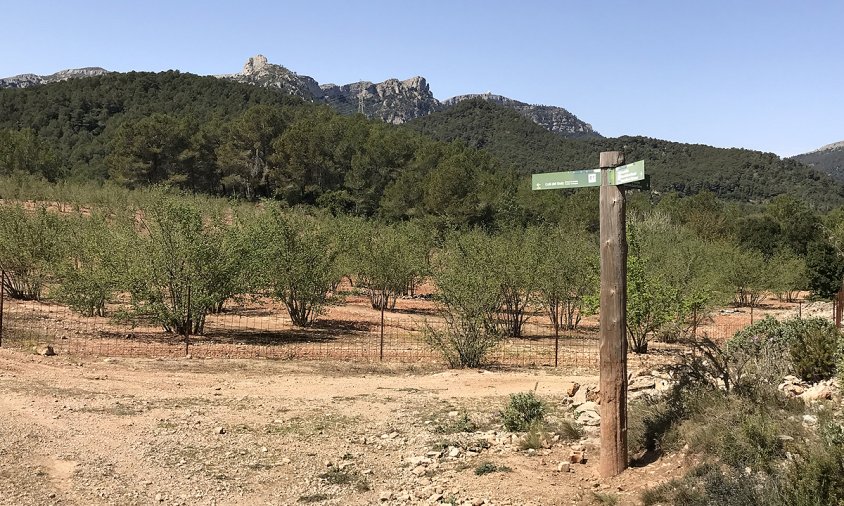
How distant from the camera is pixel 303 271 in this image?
19594 mm

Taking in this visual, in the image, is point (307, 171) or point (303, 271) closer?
point (303, 271)

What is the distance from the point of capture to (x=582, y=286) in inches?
827

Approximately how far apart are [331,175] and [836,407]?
52630mm

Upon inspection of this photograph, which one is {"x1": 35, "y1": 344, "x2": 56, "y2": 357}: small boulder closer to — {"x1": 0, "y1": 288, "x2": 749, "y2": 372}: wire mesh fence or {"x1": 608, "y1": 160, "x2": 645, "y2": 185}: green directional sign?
{"x1": 0, "y1": 288, "x2": 749, "y2": 372}: wire mesh fence

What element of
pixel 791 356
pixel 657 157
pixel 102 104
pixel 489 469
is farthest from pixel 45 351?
pixel 657 157

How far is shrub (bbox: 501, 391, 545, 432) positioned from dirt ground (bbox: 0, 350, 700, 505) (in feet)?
0.71

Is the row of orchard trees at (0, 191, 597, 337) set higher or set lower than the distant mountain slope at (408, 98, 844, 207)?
lower

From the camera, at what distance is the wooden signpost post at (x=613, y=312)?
610 cm

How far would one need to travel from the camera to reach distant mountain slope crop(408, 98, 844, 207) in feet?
378

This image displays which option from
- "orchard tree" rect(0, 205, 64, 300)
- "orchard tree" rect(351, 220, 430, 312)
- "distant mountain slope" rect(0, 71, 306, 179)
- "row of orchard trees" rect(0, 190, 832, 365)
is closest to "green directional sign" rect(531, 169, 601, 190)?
"row of orchard trees" rect(0, 190, 832, 365)

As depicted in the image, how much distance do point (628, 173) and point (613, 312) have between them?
1.32 m

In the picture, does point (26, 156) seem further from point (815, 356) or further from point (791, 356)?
point (815, 356)

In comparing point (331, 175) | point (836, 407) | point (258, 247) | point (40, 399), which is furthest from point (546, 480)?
point (331, 175)

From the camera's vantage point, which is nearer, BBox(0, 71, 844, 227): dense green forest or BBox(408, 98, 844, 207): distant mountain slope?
BBox(0, 71, 844, 227): dense green forest
